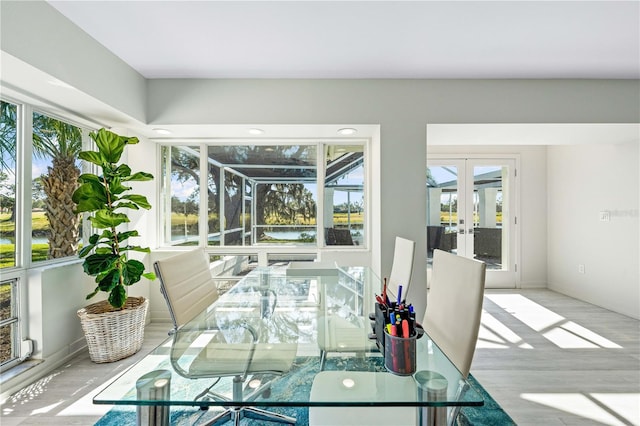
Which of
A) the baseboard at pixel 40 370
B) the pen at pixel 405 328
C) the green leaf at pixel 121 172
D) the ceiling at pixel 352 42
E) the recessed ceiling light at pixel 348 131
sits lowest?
the baseboard at pixel 40 370

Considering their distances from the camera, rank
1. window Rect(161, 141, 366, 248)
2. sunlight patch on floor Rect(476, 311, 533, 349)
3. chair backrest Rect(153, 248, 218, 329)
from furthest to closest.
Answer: window Rect(161, 141, 366, 248) → sunlight patch on floor Rect(476, 311, 533, 349) → chair backrest Rect(153, 248, 218, 329)

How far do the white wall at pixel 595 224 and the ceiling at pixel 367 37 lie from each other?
1412 millimetres

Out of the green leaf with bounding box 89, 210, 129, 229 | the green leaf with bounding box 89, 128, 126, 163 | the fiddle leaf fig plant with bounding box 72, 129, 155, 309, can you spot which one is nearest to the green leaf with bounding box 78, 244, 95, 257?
the fiddle leaf fig plant with bounding box 72, 129, 155, 309

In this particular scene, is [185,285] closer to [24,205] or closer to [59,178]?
[24,205]

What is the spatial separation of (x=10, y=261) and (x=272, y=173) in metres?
2.48

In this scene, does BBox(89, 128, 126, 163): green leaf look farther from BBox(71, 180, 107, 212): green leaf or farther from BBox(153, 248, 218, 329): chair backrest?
BBox(153, 248, 218, 329): chair backrest

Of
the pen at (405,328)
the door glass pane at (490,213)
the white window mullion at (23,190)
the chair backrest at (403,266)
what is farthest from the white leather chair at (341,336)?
the door glass pane at (490,213)

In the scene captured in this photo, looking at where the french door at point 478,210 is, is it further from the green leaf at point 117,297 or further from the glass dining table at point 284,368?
the green leaf at point 117,297

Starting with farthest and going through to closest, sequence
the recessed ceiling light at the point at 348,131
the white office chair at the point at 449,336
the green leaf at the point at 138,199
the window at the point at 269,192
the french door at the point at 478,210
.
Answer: the french door at the point at 478,210 → the window at the point at 269,192 → the recessed ceiling light at the point at 348,131 → the green leaf at the point at 138,199 → the white office chair at the point at 449,336

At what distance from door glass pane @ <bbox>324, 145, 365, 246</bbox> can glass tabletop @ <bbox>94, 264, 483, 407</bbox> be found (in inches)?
71.0

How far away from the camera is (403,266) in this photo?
2350 mm

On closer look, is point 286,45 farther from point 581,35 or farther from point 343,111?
point 581,35

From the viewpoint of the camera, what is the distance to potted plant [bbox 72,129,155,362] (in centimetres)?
240

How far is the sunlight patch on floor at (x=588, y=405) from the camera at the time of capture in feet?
6.11
